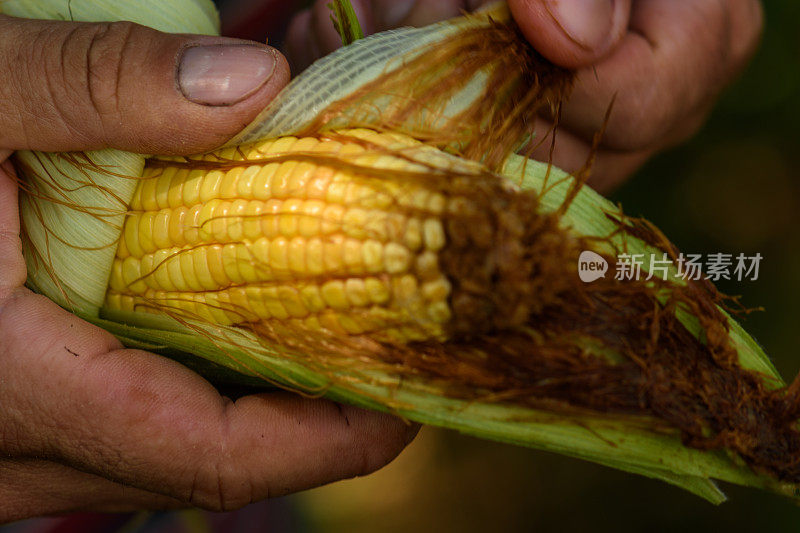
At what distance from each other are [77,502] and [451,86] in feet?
3.81

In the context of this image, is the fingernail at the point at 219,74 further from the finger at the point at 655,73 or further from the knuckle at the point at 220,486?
the finger at the point at 655,73

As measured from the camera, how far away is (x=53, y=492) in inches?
51.2

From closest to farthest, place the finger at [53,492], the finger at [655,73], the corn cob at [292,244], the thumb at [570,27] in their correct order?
the corn cob at [292,244] → the thumb at [570,27] → the finger at [53,492] → the finger at [655,73]

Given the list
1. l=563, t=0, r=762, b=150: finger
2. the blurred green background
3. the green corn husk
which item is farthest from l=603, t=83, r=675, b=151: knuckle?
the blurred green background

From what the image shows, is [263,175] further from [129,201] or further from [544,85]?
[544,85]

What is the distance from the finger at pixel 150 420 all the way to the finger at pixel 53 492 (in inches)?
9.7

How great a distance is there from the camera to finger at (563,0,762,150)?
1.49 metres

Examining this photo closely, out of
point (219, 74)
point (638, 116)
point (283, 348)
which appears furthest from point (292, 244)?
point (638, 116)

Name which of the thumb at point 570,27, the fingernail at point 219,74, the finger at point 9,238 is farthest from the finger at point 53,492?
the thumb at point 570,27

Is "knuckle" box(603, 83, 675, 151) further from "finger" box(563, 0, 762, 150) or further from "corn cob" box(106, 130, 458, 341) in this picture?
"corn cob" box(106, 130, 458, 341)

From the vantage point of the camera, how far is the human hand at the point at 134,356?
0.93m

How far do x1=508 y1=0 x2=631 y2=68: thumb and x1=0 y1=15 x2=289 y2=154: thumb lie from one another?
17.1 inches

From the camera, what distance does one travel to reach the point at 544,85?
1.10 meters

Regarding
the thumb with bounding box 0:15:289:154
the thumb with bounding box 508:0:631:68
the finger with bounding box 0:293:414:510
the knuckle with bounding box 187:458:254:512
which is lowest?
the knuckle with bounding box 187:458:254:512
